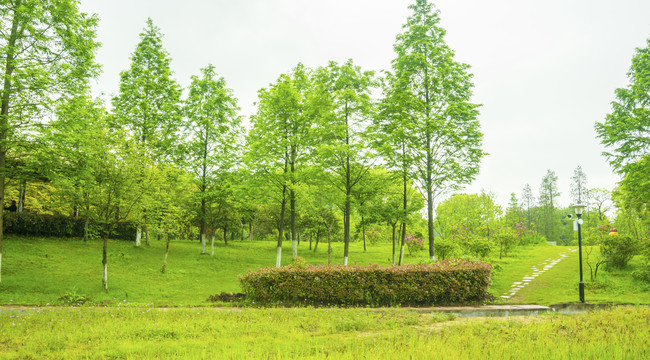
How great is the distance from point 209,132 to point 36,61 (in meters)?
10.4

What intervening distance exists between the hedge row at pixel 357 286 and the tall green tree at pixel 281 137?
23.4 ft

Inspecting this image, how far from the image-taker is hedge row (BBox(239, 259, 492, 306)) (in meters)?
10.5

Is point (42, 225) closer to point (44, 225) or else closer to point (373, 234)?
point (44, 225)

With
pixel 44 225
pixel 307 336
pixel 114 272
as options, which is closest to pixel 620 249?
pixel 307 336

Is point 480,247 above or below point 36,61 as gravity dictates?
below

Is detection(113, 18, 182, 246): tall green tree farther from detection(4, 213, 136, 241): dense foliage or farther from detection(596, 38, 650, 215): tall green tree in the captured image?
detection(596, 38, 650, 215): tall green tree

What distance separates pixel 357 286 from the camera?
10.6m

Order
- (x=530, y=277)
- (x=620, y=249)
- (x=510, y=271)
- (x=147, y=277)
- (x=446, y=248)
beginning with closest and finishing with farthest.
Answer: (x=620, y=249)
(x=147, y=277)
(x=530, y=277)
(x=510, y=271)
(x=446, y=248)

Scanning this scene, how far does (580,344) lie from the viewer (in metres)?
5.14

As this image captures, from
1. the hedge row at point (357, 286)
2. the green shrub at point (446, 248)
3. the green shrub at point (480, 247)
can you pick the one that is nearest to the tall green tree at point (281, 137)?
the hedge row at point (357, 286)

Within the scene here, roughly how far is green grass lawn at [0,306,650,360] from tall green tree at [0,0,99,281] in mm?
8463

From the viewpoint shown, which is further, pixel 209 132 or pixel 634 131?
pixel 209 132

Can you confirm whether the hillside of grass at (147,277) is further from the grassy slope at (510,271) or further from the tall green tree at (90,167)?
the tall green tree at (90,167)

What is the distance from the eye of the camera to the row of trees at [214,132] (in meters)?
13.0
